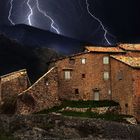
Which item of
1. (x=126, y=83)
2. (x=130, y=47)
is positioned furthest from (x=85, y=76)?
(x=130, y=47)

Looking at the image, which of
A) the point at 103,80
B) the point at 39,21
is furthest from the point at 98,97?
the point at 39,21

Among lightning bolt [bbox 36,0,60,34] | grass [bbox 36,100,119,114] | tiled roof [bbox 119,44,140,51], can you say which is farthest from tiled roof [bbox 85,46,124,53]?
lightning bolt [bbox 36,0,60,34]

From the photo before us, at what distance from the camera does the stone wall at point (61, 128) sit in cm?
5556

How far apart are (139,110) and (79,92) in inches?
408

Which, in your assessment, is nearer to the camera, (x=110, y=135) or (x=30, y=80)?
(x=110, y=135)

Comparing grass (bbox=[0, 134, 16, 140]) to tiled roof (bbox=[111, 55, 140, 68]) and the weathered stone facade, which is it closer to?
the weathered stone facade

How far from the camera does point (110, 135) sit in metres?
58.9

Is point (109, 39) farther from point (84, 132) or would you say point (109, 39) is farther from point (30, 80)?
point (84, 132)

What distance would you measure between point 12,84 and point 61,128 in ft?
66.2

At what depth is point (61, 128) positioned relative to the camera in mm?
58062

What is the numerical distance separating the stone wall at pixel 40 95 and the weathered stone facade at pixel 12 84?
61.8 inches

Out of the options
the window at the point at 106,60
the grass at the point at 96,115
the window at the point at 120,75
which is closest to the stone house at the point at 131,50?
the window at the point at 106,60

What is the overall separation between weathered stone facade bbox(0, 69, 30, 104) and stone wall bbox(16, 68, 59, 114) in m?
1.57

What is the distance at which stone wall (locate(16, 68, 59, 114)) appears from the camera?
247 ft
